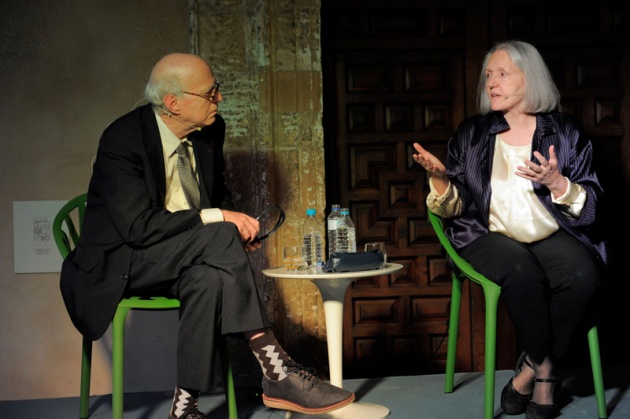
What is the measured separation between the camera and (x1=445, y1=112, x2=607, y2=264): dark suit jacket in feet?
10.7

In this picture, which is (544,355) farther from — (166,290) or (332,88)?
(332,88)

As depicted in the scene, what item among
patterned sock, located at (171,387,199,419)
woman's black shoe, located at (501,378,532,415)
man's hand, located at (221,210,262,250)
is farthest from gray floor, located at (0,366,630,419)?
man's hand, located at (221,210,262,250)

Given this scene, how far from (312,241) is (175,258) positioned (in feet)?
2.80

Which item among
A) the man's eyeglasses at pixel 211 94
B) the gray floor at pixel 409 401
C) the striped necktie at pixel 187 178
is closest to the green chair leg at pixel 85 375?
the gray floor at pixel 409 401

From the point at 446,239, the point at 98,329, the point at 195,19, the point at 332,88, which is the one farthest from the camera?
the point at 332,88

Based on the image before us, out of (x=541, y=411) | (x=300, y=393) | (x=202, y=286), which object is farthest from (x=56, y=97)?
(x=541, y=411)

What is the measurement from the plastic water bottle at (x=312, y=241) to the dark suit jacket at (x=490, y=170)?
61cm

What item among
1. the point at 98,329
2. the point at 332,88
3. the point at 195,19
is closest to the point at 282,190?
the point at 332,88

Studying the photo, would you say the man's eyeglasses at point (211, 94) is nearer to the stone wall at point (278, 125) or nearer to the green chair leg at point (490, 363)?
the stone wall at point (278, 125)

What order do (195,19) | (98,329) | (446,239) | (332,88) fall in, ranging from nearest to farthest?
(98,329), (446,239), (195,19), (332,88)

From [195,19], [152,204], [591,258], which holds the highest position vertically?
[195,19]

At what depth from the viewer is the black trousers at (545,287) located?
3025 millimetres

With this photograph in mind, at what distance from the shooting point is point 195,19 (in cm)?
402

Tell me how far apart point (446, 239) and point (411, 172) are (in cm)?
109
